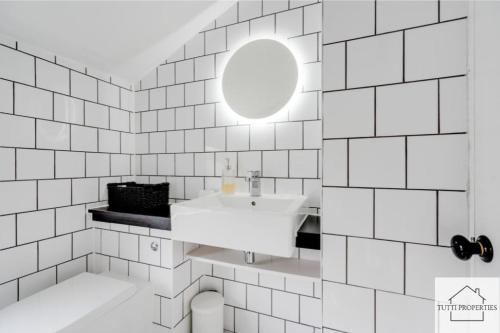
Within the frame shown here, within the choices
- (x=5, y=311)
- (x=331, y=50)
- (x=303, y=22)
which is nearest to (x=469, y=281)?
(x=331, y=50)

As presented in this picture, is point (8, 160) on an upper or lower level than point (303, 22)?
lower

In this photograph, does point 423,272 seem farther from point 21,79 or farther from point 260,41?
point 21,79

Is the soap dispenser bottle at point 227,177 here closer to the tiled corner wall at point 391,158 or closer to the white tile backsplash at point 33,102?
the tiled corner wall at point 391,158

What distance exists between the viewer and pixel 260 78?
4.80ft

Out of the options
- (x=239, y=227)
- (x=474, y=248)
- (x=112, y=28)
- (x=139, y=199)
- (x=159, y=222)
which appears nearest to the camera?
(x=474, y=248)

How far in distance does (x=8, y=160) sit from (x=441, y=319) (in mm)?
1823

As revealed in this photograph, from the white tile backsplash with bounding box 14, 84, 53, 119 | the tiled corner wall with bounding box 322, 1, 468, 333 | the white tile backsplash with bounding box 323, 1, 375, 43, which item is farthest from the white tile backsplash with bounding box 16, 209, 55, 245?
the white tile backsplash with bounding box 323, 1, 375, 43

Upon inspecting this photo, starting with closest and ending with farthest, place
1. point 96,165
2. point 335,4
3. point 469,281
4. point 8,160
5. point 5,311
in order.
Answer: point 469,281, point 335,4, point 5,311, point 8,160, point 96,165

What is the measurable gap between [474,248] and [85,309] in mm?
1358

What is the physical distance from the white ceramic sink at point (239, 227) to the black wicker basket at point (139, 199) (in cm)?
32

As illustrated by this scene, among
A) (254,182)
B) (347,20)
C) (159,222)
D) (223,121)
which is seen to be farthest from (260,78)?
(159,222)

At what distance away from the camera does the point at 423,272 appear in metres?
0.66

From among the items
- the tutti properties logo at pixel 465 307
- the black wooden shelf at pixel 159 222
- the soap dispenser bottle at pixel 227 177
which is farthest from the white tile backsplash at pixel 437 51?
the soap dispenser bottle at pixel 227 177

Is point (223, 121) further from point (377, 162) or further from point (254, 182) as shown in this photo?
point (377, 162)
